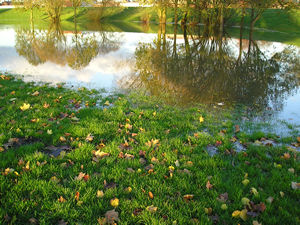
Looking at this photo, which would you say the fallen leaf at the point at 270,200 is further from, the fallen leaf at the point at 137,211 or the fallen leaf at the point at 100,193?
the fallen leaf at the point at 100,193

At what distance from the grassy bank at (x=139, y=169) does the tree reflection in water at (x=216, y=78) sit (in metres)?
2.21

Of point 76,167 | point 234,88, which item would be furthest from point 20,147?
point 234,88

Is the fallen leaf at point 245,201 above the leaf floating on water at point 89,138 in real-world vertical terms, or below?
below

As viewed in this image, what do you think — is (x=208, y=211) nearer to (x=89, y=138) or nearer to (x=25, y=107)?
(x=89, y=138)

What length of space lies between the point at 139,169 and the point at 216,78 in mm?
8377

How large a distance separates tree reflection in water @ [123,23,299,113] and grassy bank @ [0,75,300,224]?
2.21m

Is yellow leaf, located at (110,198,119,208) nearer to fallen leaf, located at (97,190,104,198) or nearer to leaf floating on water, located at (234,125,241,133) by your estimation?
fallen leaf, located at (97,190,104,198)

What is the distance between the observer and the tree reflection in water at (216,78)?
8.93 meters

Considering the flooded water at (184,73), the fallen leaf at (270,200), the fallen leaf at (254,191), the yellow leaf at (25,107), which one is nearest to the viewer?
the fallen leaf at (270,200)

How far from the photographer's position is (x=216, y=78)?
11.5m

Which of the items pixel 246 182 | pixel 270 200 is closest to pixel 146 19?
pixel 246 182

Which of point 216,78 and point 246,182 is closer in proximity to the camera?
point 246,182

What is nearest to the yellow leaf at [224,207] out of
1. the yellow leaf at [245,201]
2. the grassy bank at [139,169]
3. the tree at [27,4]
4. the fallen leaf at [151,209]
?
the grassy bank at [139,169]

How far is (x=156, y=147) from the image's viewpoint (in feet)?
16.7
